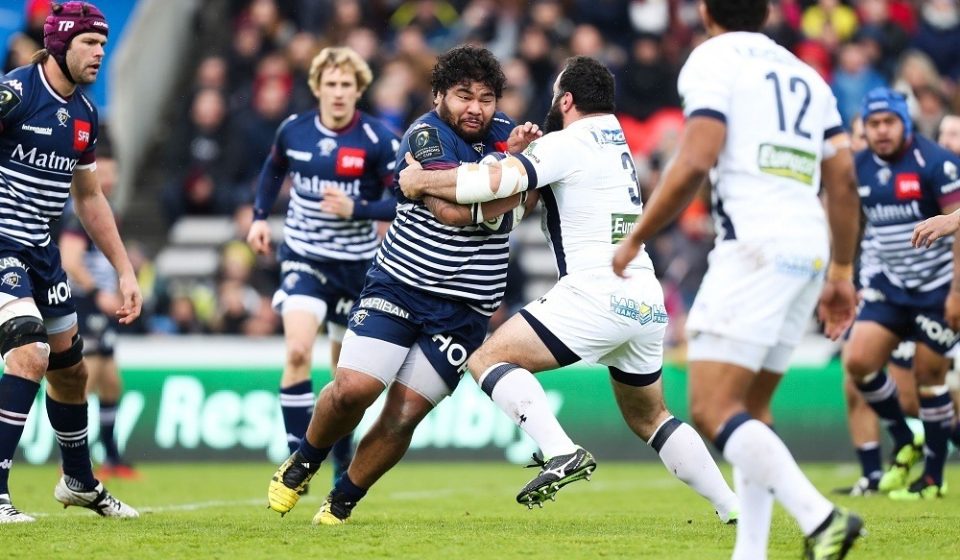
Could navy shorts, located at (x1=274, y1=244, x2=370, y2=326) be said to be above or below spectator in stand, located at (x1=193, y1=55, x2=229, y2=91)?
below

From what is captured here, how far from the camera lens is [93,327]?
12.3 metres

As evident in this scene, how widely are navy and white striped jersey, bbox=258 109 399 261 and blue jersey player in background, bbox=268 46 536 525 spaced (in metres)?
2.62

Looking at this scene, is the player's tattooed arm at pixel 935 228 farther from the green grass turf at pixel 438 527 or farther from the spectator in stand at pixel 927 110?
the spectator in stand at pixel 927 110

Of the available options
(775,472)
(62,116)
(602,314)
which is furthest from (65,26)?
(775,472)

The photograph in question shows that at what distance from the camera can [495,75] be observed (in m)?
7.39

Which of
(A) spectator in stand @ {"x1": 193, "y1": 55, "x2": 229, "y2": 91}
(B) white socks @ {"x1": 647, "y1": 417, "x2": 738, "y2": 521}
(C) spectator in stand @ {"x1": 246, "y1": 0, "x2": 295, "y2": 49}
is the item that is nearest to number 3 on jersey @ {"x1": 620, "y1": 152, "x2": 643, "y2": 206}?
(B) white socks @ {"x1": 647, "y1": 417, "x2": 738, "y2": 521}

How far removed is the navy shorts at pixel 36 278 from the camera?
758 cm

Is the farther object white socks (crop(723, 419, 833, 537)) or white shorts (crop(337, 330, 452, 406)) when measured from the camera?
white shorts (crop(337, 330, 452, 406))

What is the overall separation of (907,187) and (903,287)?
0.83 meters

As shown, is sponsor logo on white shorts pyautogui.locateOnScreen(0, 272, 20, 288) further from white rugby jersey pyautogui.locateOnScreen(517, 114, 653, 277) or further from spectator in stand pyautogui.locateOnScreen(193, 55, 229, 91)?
spectator in stand pyautogui.locateOnScreen(193, 55, 229, 91)

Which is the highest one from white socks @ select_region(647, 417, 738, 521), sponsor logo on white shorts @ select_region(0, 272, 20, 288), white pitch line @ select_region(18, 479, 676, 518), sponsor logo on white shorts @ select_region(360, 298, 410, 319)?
sponsor logo on white shorts @ select_region(0, 272, 20, 288)

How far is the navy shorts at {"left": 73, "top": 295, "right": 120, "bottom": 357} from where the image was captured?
482 inches

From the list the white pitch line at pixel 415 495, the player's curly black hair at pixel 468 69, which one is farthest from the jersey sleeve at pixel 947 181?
the player's curly black hair at pixel 468 69

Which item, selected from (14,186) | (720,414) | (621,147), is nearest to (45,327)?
(14,186)
